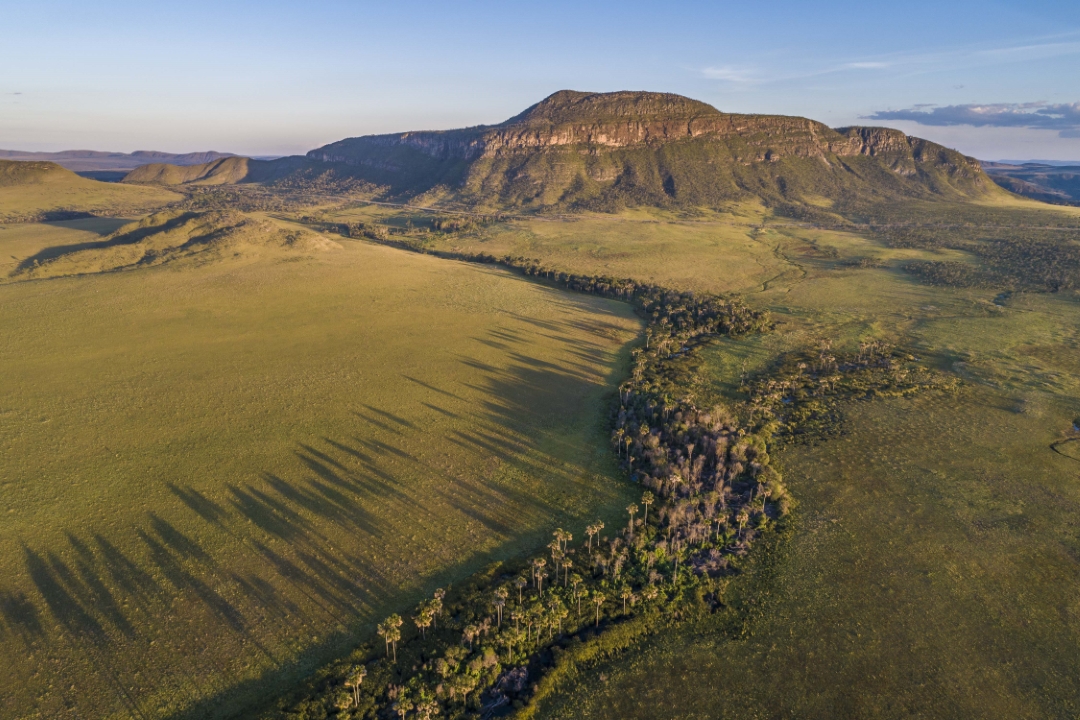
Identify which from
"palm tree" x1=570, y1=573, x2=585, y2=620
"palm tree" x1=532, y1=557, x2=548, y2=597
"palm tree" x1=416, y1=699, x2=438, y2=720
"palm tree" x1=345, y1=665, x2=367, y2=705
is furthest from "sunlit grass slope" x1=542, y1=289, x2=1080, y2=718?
"palm tree" x1=345, y1=665, x2=367, y2=705

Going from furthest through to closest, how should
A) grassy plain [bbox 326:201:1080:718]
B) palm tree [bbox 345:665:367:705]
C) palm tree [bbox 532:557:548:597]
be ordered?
palm tree [bbox 532:557:548:597] < grassy plain [bbox 326:201:1080:718] < palm tree [bbox 345:665:367:705]

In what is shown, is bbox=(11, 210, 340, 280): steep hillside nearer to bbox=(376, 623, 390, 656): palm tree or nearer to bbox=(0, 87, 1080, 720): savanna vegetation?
bbox=(0, 87, 1080, 720): savanna vegetation

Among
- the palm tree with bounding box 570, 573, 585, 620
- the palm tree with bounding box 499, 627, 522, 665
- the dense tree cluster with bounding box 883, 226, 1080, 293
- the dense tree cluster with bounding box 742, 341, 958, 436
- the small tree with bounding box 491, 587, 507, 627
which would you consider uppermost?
the dense tree cluster with bounding box 883, 226, 1080, 293

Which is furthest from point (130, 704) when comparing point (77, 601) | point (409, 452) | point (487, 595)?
point (409, 452)

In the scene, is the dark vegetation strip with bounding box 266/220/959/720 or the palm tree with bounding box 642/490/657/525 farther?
the palm tree with bounding box 642/490/657/525

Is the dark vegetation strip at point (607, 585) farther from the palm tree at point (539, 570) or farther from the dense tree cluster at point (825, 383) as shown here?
the dense tree cluster at point (825, 383)

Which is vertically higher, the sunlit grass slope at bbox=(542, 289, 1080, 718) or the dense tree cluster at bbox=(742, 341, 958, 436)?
the dense tree cluster at bbox=(742, 341, 958, 436)
